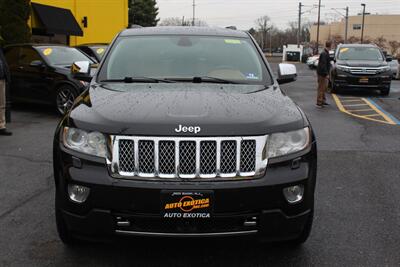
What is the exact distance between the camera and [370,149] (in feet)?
25.2

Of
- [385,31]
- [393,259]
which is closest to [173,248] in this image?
[393,259]

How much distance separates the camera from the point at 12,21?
56.5 ft

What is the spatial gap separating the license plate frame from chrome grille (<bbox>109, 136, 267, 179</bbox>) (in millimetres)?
110

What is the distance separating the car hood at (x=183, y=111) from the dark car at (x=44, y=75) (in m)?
6.69

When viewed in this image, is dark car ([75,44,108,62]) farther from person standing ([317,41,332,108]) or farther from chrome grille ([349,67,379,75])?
chrome grille ([349,67,379,75])

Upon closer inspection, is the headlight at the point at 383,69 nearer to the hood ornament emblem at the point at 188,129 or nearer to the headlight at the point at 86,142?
the hood ornament emblem at the point at 188,129

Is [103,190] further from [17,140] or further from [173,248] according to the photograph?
[17,140]

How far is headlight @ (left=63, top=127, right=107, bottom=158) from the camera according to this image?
3.19 meters

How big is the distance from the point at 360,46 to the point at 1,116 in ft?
42.5

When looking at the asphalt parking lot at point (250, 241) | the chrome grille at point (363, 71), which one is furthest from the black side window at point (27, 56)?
the chrome grille at point (363, 71)

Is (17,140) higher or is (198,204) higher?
(198,204)

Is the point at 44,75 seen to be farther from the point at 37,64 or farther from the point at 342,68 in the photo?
the point at 342,68

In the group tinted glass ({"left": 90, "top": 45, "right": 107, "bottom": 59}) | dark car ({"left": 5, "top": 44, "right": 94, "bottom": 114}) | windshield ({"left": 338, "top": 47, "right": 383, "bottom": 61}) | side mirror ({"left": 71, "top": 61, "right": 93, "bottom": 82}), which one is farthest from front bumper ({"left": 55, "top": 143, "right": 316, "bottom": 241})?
windshield ({"left": 338, "top": 47, "right": 383, "bottom": 61})

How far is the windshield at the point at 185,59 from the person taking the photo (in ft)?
14.6
